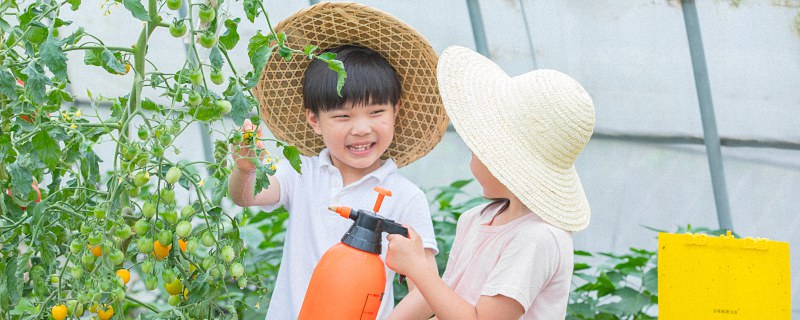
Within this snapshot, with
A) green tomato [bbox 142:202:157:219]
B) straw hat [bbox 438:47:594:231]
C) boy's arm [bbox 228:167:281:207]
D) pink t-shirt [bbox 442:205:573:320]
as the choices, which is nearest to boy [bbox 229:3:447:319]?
boy's arm [bbox 228:167:281:207]

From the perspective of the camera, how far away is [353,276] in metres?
1.50

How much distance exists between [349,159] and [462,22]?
Result: 7.09ft

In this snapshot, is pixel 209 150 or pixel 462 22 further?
pixel 209 150

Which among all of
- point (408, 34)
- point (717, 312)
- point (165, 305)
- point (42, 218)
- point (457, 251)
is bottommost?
point (165, 305)

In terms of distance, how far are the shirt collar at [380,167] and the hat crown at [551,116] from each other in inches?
13.6

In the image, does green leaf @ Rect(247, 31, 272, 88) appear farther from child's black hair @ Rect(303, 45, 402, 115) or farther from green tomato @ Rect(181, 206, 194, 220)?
child's black hair @ Rect(303, 45, 402, 115)

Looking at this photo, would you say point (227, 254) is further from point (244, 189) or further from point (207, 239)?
point (244, 189)

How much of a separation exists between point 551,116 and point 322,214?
19.9 inches

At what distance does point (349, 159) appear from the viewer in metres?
1.90

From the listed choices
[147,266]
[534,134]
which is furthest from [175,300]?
[534,134]

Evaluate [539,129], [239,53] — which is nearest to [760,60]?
[239,53]

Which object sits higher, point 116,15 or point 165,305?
point 116,15

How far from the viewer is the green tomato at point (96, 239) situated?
1.44m

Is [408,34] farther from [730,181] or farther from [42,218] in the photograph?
[730,181]
